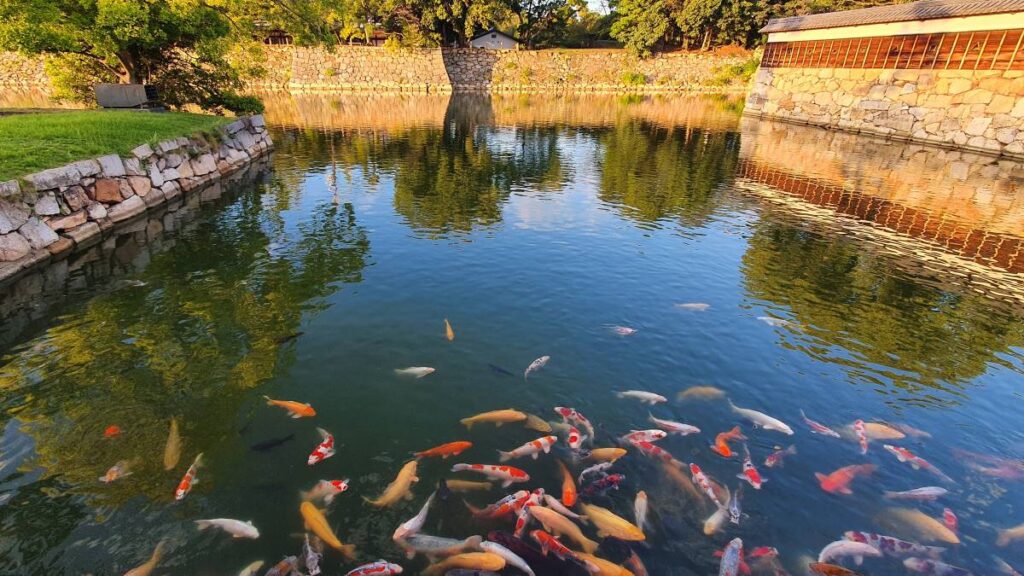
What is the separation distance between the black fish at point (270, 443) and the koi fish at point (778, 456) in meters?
8.06

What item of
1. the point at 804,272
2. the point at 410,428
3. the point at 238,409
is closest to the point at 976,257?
the point at 804,272

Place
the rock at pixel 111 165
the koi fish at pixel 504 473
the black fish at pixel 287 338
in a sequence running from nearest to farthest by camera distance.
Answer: the koi fish at pixel 504 473 < the black fish at pixel 287 338 < the rock at pixel 111 165

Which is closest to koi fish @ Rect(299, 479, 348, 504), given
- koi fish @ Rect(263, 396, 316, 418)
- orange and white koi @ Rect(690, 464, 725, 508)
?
koi fish @ Rect(263, 396, 316, 418)

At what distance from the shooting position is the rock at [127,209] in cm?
1808

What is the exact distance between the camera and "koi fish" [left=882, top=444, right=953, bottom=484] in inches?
321

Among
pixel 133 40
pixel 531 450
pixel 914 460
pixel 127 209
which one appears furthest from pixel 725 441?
pixel 133 40

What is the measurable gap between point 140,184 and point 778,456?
23455mm

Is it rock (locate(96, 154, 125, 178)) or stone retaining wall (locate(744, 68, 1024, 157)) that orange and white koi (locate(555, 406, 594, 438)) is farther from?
stone retaining wall (locate(744, 68, 1024, 157))

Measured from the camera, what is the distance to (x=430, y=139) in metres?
37.6

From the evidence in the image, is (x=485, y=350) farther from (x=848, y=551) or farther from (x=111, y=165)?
(x=111, y=165)

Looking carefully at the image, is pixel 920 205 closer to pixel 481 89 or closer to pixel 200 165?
pixel 200 165

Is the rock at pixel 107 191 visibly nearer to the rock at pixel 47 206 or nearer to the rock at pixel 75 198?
the rock at pixel 75 198

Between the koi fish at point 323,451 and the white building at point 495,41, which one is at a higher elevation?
the white building at point 495,41

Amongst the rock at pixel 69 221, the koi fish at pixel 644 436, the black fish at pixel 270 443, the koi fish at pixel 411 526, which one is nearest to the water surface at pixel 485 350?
the black fish at pixel 270 443
